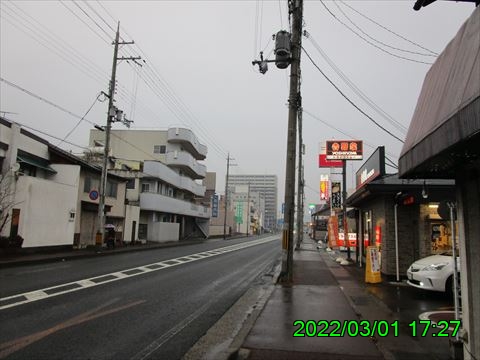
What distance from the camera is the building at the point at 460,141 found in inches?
151

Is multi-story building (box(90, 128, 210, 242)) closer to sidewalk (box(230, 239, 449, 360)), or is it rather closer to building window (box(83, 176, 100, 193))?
building window (box(83, 176, 100, 193))

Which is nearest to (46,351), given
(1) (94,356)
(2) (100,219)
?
(1) (94,356)

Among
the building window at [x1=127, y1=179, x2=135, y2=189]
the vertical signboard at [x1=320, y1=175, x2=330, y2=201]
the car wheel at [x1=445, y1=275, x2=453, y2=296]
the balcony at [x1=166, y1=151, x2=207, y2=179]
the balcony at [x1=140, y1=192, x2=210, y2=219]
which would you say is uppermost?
the balcony at [x1=166, y1=151, x2=207, y2=179]

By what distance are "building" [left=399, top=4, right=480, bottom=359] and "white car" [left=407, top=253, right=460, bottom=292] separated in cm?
546

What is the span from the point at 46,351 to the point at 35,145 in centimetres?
2113

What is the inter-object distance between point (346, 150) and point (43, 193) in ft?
61.9

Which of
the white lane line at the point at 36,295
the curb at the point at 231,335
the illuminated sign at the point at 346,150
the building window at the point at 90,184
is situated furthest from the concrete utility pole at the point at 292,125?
the building window at the point at 90,184


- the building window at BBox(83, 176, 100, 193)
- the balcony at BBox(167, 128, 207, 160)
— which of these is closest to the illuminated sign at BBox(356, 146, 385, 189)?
the building window at BBox(83, 176, 100, 193)

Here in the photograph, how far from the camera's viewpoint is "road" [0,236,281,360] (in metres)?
6.21

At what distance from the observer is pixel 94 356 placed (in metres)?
5.80

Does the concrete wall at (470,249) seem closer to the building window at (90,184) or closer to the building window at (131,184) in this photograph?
the building window at (90,184)

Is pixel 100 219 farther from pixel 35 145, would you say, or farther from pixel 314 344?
pixel 314 344

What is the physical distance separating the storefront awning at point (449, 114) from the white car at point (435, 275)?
5.57m

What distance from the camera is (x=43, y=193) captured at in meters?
22.6
